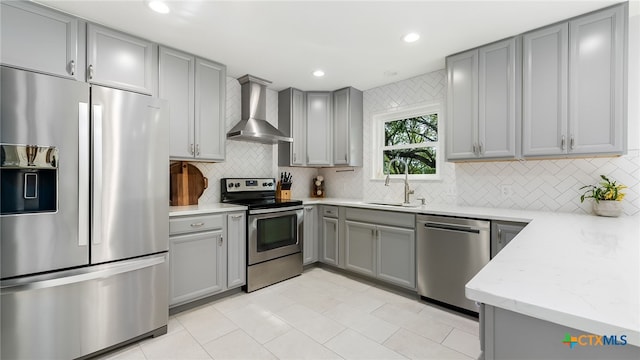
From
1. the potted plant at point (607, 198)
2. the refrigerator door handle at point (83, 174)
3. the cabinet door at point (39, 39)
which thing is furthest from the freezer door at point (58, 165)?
the potted plant at point (607, 198)

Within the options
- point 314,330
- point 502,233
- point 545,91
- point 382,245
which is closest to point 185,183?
point 314,330

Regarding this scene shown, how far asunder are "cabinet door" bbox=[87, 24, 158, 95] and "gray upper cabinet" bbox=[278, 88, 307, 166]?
1687 millimetres

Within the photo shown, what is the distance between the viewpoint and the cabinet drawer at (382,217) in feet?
9.09

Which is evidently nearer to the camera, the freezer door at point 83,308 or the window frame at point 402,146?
the freezer door at point 83,308

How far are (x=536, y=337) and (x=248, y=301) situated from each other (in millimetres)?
2497

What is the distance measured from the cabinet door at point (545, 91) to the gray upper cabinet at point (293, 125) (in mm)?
2493

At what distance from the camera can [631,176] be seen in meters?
2.13

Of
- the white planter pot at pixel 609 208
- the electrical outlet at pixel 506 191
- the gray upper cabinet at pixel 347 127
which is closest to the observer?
the white planter pot at pixel 609 208

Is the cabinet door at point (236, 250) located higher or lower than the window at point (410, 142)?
lower

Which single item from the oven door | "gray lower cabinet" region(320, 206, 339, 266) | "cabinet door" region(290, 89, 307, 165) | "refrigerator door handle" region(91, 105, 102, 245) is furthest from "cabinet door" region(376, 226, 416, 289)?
"refrigerator door handle" region(91, 105, 102, 245)

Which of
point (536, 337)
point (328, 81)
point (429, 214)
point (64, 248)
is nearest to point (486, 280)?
point (536, 337)

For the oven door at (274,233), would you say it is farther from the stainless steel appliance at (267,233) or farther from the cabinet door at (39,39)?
the cabinet door at (39,39)

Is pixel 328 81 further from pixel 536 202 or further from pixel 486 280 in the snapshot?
pixel 486 280

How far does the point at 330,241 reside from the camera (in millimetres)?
3523
